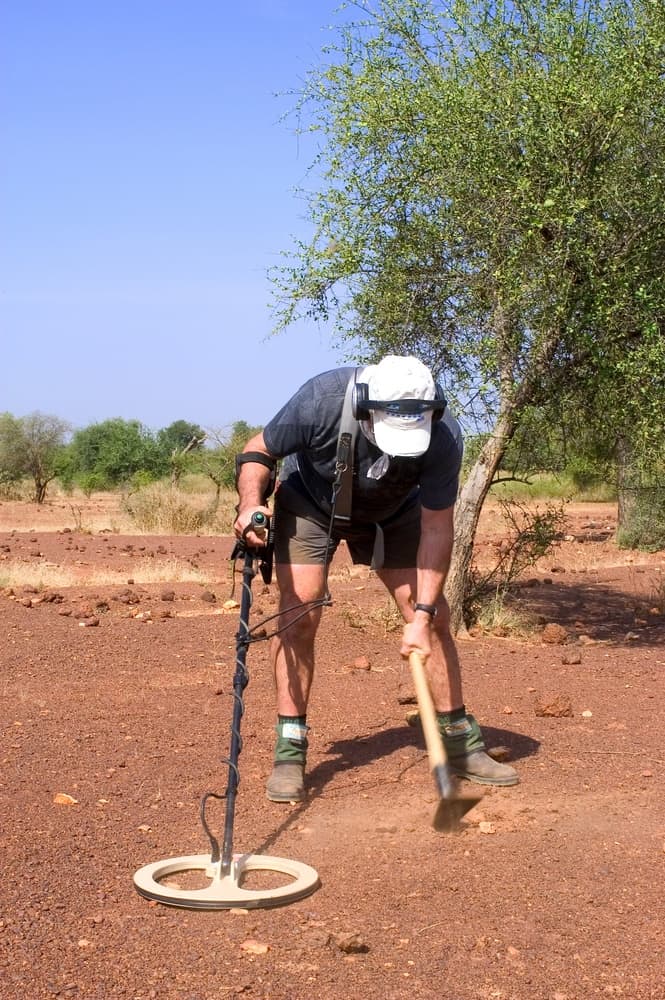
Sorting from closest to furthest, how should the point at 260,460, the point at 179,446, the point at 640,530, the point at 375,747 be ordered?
the point at 260,460, the point at 375,747, the point at 640,530, the point at 179,446

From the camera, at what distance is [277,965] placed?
136 inches

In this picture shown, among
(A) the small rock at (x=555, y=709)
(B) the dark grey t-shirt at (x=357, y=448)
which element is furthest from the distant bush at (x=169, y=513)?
(B) the dark grey t-shirt at (x=357, y=448)

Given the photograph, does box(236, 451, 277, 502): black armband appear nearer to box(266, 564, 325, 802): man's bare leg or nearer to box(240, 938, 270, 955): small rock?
box(266, 564, 325, 802): man's bare leg

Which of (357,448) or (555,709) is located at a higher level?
(357,448)

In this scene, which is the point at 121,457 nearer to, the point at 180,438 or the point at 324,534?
the point at 180,438

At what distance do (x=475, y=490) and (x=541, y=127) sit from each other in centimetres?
275

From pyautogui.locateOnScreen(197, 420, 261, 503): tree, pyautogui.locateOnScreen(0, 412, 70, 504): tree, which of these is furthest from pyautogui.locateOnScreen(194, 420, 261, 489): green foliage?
pyautogui.locateOnScreen(0, 412, 70, 504): tree

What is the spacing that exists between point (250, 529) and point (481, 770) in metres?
1.55

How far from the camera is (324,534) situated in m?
5.20

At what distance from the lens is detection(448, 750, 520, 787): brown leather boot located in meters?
5.29

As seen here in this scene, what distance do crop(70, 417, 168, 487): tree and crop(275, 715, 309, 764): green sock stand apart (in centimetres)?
3185

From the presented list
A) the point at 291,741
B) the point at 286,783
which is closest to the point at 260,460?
the point at 291,741

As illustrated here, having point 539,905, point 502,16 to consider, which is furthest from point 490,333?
point 539,905

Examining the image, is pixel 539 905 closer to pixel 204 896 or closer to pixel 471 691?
pixel 204 896
